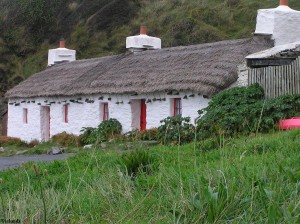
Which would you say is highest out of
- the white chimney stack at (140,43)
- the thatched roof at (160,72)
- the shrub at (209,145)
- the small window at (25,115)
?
the white chimney stack at (140,43)

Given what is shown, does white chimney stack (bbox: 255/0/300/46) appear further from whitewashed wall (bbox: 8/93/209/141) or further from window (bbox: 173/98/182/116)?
whitewashed wall (bbox: 8/93/209/141)

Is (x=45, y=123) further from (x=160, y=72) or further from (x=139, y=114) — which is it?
(x=160, y=72)

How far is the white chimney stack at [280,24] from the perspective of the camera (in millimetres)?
18297

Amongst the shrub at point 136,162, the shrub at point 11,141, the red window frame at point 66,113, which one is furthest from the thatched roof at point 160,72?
the shrub at point 136,162

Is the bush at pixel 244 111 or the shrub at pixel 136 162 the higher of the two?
the bush at pixel 244 111

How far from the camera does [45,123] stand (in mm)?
24781

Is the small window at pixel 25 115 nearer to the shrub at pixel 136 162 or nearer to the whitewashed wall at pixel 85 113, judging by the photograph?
the whitewashed wall at pixel 85 113

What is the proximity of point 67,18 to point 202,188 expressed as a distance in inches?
1577

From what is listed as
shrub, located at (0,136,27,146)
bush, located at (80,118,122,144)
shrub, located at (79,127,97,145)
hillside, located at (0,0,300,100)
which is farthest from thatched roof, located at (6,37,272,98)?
hillside, located at (0,0,300,100)

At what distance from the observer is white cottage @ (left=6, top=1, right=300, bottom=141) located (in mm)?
16906

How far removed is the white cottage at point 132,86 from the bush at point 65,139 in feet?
2.10

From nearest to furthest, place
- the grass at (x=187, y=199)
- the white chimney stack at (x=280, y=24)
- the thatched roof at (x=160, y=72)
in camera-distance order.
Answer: the grass at (x=187, y=199) < the thatched roof at (x=160, y=72) < the white chimney stack at (x=280, y=24)

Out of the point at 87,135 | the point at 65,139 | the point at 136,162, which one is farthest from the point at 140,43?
the point at 136,162

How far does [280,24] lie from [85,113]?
823cm
